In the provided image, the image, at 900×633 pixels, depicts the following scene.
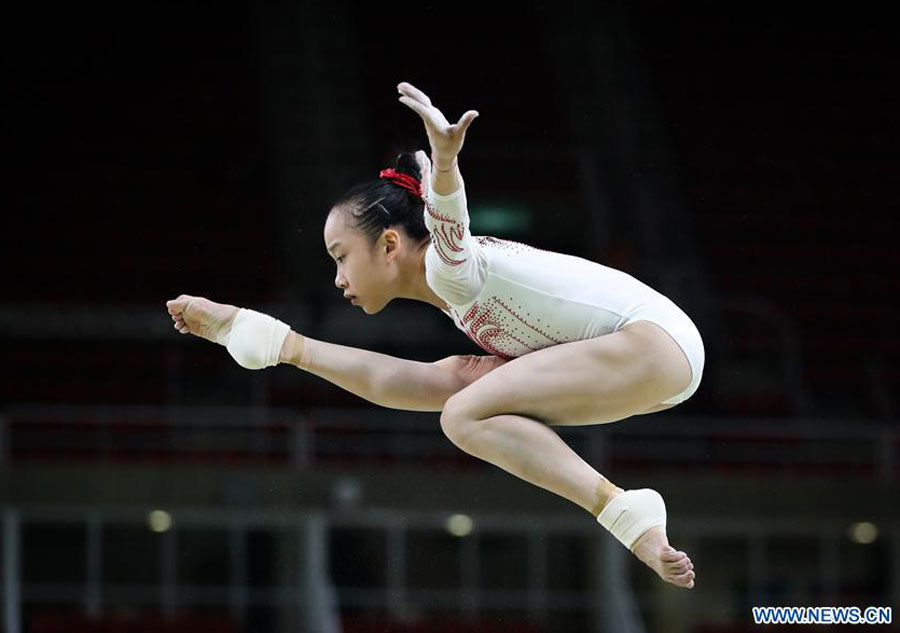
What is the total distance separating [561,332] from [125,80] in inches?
402

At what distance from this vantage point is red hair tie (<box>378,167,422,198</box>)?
4074mm

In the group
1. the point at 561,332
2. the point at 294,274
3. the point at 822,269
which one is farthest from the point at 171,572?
the point at 561,332

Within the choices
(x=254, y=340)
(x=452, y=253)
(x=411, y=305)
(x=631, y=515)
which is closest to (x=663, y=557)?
(x=631, y=515)

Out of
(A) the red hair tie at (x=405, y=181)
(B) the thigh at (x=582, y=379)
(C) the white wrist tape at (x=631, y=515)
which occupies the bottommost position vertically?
(C) the white wrist tape at (x=631, y=515)

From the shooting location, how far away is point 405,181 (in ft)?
13.4

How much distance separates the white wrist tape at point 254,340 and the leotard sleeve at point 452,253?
55 centimetres

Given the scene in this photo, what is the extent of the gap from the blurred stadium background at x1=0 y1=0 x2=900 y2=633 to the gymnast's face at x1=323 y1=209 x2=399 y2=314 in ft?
13.2

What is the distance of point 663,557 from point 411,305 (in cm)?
708

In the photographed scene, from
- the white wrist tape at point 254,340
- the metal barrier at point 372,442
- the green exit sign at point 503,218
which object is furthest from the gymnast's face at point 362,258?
the green exit sign at point 503,218

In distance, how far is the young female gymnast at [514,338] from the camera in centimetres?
381

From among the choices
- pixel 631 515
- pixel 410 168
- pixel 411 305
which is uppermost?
pixel 411 305

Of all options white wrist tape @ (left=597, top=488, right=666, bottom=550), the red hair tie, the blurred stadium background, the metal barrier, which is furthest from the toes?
the metal barrier

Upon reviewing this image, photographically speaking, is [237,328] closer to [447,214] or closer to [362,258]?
[362,258]

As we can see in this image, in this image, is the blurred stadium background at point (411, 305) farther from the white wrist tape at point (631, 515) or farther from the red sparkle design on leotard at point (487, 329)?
the white wrist tape at point (631, 515)
